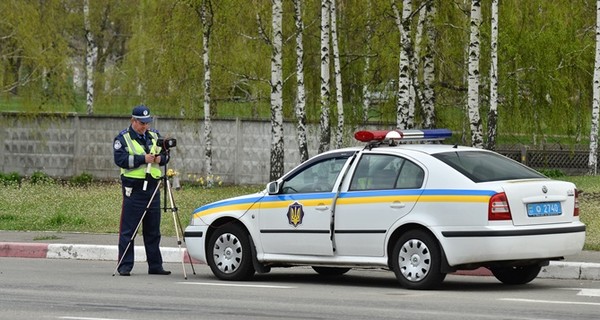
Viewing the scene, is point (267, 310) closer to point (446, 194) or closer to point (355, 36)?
point (446, 194)

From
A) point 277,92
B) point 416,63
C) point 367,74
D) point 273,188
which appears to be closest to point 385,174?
point 273,188

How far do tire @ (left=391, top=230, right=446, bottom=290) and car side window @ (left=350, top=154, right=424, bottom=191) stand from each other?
0.55 meters

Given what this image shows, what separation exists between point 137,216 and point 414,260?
3.59 metres

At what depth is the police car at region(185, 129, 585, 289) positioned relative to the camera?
12883mm

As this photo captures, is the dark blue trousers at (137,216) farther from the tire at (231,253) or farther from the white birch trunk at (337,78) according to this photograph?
the white birch trunk at (337,78)

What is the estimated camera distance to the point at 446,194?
13.1m

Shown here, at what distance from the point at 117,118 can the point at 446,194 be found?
2729cm

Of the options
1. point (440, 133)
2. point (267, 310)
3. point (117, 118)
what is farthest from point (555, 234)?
point (117, 118)

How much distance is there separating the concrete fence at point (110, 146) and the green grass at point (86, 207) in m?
5.47

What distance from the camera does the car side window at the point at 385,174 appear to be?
13.5 meters

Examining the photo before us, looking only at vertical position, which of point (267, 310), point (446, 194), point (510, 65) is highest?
point (510, 65)

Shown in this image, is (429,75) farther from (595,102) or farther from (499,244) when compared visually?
(499,244)

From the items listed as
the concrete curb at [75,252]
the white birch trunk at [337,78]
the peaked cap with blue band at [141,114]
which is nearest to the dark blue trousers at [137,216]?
A: the peaked cap with blue band at [141,114]

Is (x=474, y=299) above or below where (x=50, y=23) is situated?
below
